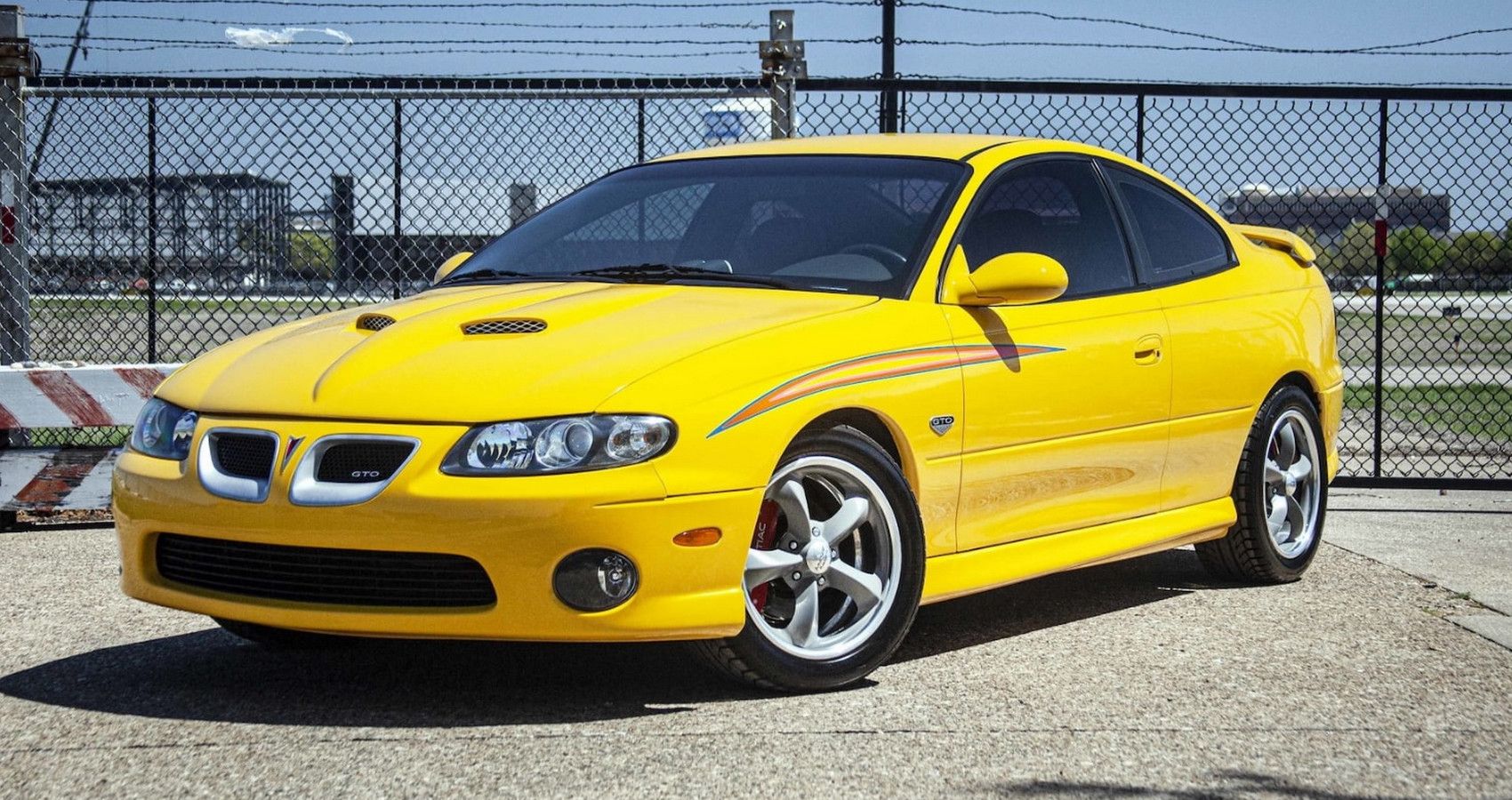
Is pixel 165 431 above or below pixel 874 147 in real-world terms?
below

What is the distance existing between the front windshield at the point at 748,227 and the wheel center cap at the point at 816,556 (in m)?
0.81

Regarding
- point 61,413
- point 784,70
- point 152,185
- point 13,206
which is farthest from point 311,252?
point 784,70

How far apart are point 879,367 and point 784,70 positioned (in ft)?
13.9

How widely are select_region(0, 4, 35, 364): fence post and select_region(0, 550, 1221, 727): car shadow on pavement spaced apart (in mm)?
3458

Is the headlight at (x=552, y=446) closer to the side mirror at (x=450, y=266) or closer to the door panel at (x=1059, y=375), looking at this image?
the door panel at (x=1059, y=375)

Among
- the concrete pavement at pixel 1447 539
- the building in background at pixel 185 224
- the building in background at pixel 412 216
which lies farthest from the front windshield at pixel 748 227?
the building in background at pixel 185 224

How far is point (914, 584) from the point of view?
4.60 metres

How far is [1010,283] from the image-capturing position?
16.0 ft

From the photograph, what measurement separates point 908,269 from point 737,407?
1025 millimetres

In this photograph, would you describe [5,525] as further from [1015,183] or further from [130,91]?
[1015,183]

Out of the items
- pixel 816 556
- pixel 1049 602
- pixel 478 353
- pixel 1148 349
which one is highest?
pixel 478 353

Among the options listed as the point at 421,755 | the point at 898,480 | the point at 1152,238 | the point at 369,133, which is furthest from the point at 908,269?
the point at 369,133

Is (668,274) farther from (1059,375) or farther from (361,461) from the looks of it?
(361,461)

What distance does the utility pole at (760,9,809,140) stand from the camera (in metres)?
8.52
